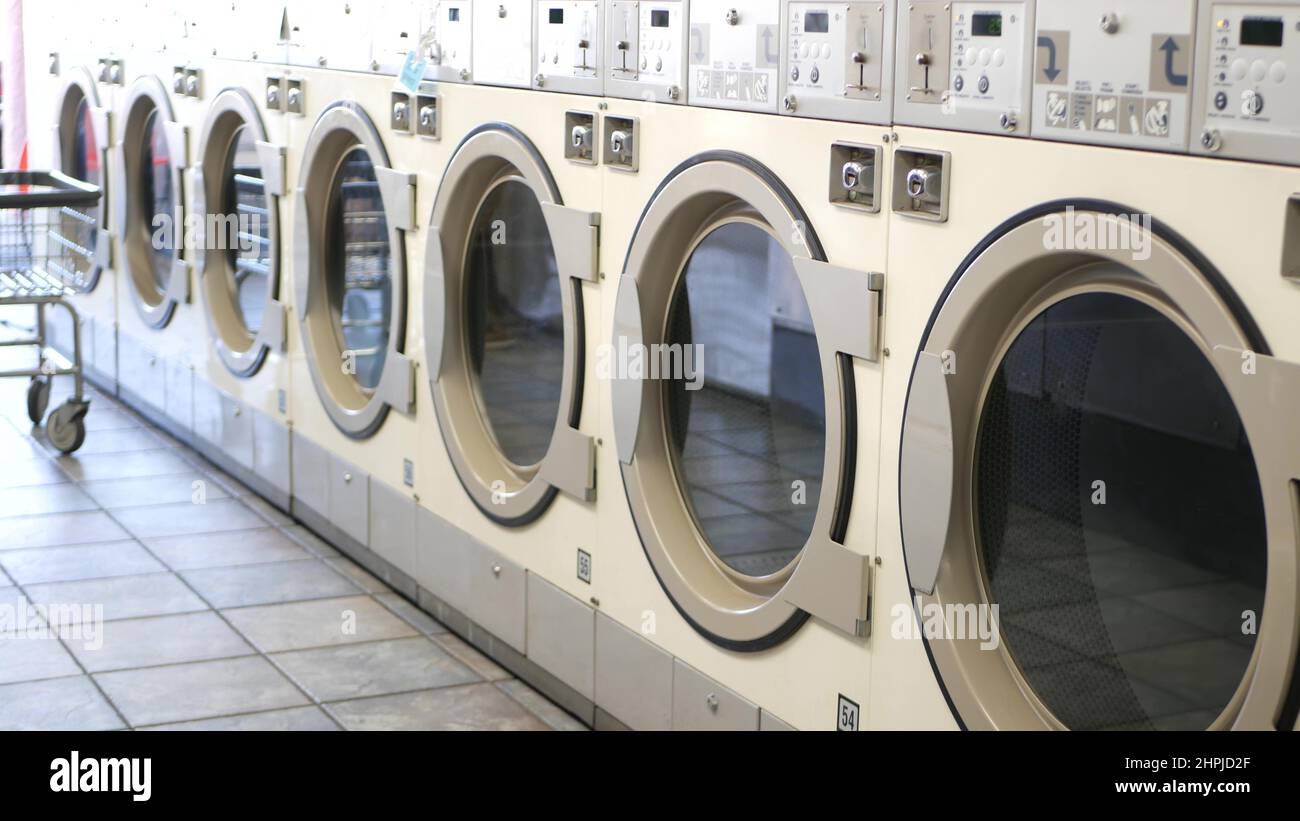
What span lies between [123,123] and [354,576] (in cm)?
278

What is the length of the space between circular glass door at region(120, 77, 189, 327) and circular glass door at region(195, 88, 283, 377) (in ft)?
1.38

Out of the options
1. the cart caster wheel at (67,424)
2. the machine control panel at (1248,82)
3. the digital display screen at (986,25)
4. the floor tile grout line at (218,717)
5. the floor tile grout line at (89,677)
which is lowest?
the floor tile grout line at (218,717)

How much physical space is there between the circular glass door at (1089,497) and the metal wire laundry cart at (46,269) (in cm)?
416

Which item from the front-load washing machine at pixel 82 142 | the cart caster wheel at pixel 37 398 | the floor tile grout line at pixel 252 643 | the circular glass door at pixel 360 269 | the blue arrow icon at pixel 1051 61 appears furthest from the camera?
the front-load washing machine at pixel 82 142

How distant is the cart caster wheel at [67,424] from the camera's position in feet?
19.1

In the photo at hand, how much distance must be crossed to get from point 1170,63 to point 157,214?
17.3ft

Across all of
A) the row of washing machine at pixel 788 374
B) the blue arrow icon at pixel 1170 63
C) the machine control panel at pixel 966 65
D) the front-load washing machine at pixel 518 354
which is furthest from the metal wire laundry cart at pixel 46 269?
the blue arrow icon at pixel 1170 63

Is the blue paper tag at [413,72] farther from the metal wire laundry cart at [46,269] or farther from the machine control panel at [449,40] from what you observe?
the metal wire laundry cart at [46,269]

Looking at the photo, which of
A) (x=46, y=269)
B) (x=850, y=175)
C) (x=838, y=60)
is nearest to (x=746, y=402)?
(x=850, y=175)

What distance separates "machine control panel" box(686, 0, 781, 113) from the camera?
2.74 meters

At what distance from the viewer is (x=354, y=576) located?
4668 millimetres

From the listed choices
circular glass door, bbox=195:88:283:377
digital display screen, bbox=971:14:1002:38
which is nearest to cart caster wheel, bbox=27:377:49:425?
circular glass door, bbox=195:88:283:377

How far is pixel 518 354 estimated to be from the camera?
3.89 meters

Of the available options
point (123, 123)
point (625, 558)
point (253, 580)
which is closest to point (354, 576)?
point (253, 580)
